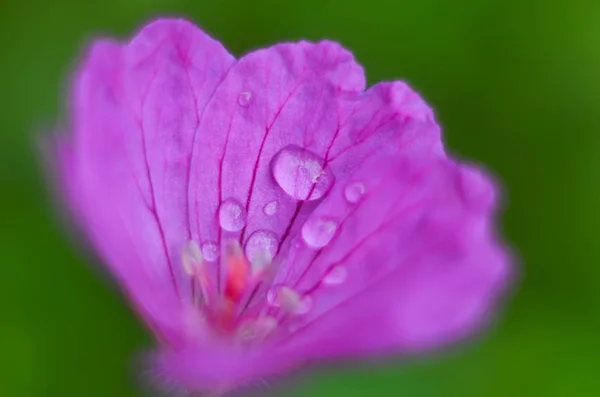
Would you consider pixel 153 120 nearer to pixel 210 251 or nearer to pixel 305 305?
pixel 210 251

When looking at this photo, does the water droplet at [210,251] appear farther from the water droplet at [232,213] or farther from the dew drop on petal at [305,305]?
the dew drop on petal at [305,305]

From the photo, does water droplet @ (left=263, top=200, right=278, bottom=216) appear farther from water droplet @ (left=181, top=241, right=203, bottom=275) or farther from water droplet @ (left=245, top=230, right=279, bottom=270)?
water droplet @ (left=181, top=241, right=203, bottom=275)

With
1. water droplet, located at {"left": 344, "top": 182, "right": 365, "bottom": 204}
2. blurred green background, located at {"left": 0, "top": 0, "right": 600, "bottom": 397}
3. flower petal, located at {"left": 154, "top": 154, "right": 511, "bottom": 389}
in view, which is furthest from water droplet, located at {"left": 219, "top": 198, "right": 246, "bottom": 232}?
blurred green background, located at {"left": 0, "top": 0, "right": 600, "bottom": 397}

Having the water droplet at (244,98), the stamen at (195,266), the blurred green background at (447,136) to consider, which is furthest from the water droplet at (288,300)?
the blurred green background at (447,136)

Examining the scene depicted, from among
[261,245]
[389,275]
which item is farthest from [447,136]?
[389,275]

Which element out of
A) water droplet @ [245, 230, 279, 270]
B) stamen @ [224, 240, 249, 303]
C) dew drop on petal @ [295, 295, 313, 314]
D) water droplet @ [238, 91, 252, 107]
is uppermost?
water droplet @ [238, 91, 252, 107]

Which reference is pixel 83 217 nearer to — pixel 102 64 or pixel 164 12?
pixel 102 64

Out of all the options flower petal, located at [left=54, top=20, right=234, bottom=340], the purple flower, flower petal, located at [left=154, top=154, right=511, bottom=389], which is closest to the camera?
flower petal, located at [left=154, top=154, right=511, bottom=389]
